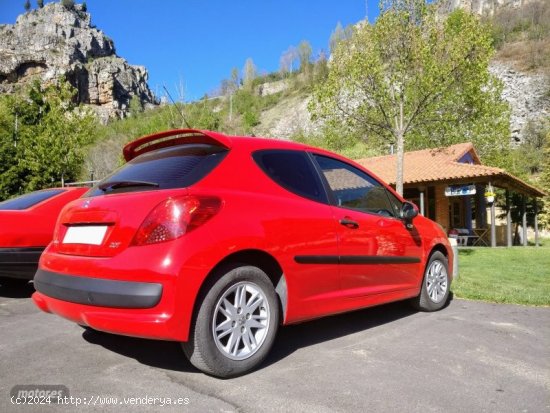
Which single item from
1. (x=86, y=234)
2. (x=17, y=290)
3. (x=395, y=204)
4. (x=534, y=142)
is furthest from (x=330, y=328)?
(x=534, y=142)

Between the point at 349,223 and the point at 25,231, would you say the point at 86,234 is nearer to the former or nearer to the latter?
the point at 349,223

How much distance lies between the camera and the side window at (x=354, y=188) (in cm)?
369

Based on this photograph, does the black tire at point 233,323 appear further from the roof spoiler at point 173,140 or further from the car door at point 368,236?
the roof spoiler at point 173,140

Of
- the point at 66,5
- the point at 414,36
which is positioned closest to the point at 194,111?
the point at 414,36

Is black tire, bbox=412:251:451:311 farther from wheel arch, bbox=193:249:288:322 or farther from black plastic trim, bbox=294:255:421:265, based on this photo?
wheel arch, bbox=193:249:288:322

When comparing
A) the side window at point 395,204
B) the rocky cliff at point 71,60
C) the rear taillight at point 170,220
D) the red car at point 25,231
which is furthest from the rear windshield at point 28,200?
the rocky cliff at point 71,60

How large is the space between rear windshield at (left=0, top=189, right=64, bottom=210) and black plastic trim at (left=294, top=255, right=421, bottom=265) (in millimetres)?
4133

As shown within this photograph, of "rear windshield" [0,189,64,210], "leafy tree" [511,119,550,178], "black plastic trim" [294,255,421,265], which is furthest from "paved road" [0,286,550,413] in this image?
"leafy tree" [511,119,550,178]

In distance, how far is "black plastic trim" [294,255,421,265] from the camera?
3105mm

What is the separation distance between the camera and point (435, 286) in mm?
4773

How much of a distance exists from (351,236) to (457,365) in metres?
1.21

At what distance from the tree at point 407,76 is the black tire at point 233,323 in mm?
10639

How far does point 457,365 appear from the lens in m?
2.93

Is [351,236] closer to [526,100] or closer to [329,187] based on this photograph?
[329,187]
